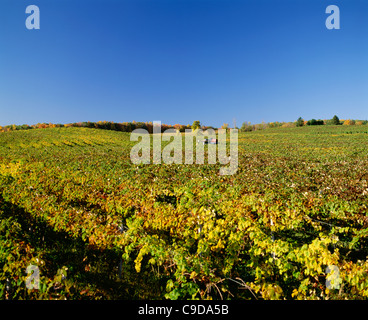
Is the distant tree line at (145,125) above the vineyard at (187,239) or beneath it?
above

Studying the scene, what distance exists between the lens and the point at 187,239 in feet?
19.1

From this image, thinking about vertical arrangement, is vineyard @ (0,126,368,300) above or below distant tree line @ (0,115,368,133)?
below

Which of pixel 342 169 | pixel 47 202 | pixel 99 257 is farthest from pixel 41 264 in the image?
pixel 342 169

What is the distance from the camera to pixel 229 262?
203 inches

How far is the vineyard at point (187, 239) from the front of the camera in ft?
13.4

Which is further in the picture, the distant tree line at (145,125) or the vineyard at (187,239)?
the distant tree line at (145,125)

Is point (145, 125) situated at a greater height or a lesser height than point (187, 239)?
greater

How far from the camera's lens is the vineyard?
4090mm

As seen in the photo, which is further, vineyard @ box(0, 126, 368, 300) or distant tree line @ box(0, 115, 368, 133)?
distant tree line @ box(0, 115, 368, 133)

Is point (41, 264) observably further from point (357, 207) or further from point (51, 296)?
point (357, 207)

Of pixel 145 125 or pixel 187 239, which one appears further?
pixel 145 125
